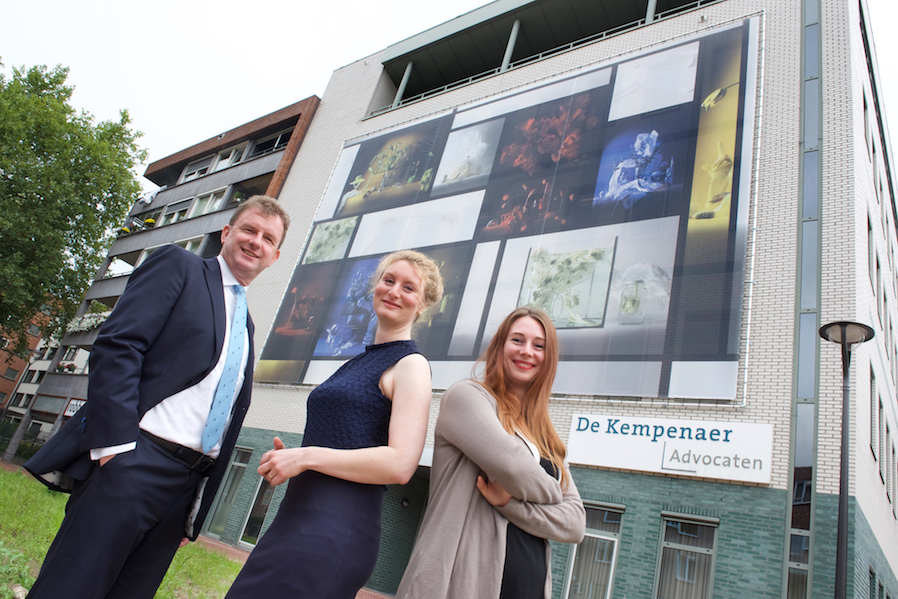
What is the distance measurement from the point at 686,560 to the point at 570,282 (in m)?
5.35

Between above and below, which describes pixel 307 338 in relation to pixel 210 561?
above

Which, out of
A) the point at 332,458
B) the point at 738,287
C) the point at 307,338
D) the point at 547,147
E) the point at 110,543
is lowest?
the point at 110,543

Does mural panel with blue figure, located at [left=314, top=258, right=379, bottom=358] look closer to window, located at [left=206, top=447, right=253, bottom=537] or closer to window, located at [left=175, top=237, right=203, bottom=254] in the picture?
window, located at [left=206, top=447, right=253, bottom=537]

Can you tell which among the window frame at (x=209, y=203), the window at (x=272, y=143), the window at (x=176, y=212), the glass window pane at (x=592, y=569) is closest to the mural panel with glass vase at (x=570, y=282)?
the glass window pane at (x=592, y=569)

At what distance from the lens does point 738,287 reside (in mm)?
9430

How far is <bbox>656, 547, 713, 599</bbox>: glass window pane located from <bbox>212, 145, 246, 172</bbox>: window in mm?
24702

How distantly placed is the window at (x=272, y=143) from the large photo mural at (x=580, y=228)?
8.61 metres

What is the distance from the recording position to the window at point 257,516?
13641 mm

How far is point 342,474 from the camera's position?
156 centimetres

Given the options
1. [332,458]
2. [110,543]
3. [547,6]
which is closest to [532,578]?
[332,458]

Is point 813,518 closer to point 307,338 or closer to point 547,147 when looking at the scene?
point 547,147

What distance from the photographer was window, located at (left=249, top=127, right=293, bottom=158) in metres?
24.7

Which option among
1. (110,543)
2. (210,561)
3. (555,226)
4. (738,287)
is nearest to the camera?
(110,543)

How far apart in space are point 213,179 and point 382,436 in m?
27.3
